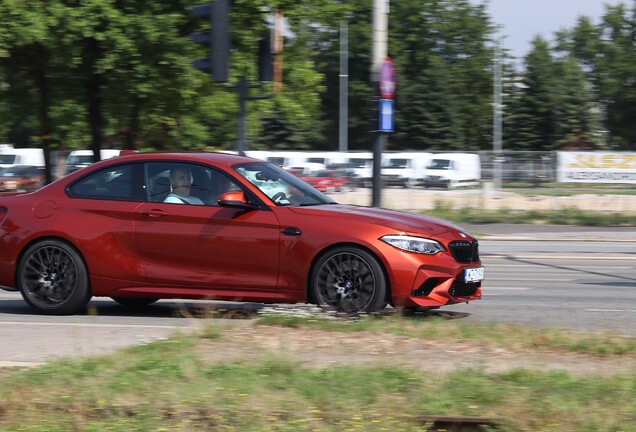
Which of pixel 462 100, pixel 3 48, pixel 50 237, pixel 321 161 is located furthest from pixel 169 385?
pixel 462 100

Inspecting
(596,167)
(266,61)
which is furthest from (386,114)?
(596,167)

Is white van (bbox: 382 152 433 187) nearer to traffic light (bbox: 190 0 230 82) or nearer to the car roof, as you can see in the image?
traffic light (bbox: 190 0 230 82)

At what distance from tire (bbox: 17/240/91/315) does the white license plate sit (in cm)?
346

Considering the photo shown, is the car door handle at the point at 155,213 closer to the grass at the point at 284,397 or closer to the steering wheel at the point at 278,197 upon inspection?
the steering wheel at the point at 278,197

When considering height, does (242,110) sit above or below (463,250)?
above

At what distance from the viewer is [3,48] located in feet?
80.5

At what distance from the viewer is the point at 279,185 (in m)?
10.3

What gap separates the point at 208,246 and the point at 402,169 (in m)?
33.1

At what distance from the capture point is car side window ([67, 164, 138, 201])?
1034 cm

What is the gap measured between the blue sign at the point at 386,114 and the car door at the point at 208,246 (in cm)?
962

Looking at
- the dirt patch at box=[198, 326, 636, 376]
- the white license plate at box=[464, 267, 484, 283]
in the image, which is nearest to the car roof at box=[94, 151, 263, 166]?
the white license plate at box=[464, 267, 484, 283]

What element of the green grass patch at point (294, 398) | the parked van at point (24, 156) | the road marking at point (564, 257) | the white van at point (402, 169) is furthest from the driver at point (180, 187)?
the parked van at point (24, 156)

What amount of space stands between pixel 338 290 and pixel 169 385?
3.61 metres

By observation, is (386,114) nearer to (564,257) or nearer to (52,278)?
(564,257)
